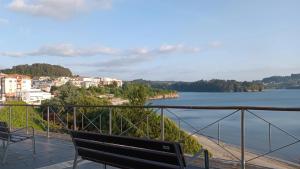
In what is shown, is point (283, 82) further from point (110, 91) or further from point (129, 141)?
point (129, 141)

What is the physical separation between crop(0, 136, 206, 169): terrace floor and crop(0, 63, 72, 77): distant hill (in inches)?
5590

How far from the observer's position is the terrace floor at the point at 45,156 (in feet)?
19.3

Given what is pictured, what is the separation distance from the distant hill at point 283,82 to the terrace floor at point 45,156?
8071cm

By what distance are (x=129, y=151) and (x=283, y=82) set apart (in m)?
99.9

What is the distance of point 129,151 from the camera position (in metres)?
3.58

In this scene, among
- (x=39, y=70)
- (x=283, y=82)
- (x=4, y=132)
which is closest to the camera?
(x=4, y=132)

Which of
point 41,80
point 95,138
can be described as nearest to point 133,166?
point 95,138

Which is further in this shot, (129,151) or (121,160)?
(121,160)

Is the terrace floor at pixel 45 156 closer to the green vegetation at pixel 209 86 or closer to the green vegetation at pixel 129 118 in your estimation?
the green vegetation at pixel 129 118

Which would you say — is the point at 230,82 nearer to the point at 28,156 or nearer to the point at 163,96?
the point at 163,96

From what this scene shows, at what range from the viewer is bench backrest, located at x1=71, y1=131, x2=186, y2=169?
3.20m

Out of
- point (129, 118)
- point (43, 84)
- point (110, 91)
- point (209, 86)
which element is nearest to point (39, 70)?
point (43, 84)

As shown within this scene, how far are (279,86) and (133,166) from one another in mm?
102408

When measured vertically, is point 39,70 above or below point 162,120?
above
